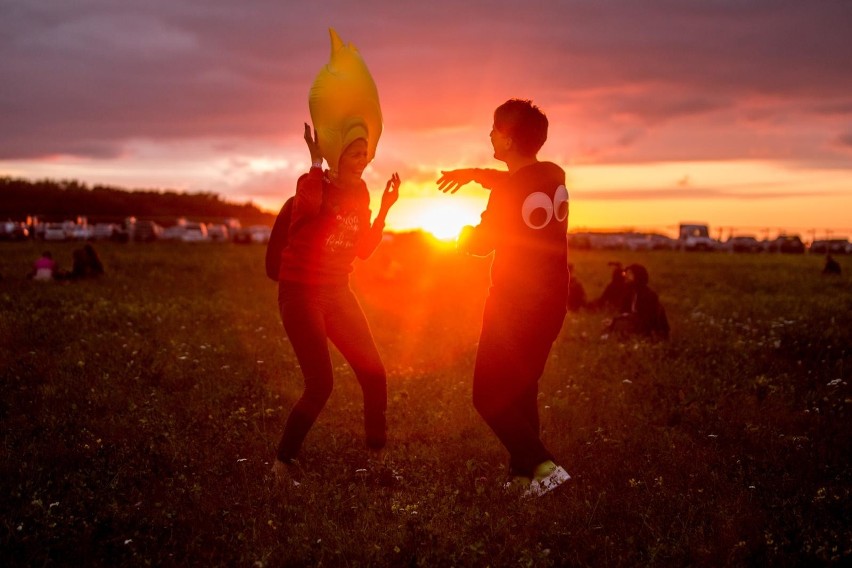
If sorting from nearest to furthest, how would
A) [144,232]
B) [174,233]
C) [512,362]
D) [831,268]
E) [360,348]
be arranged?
[512,362]
[360,348]
[831,268]
[144,232]
[174,233]

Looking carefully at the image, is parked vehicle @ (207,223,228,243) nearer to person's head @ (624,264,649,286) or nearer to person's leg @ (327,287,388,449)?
person's head @ (624,264,649,286)

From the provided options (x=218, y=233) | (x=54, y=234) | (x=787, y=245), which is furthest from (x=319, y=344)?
(x=787, y=245)

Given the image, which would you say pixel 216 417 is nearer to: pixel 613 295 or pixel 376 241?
pixel 376 241

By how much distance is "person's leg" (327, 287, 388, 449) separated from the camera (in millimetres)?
5645

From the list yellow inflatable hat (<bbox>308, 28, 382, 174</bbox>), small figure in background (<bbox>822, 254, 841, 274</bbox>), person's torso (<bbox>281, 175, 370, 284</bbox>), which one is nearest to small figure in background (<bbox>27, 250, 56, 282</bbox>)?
person's torso (<bbox>281, 175, 370, 284</bbox>)

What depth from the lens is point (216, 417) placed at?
7660 mm

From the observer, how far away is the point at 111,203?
99.6m

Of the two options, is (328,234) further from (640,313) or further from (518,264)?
(640,313)

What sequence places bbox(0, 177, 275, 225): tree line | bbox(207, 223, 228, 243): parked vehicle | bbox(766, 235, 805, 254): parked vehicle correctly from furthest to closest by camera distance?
bbox(0, 177, 275, 225): tree line < bbox(207, 223, 228, 243): parked vehicle < bbox(766, 235, 805, 254): parked vehicle

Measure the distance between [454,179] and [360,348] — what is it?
5.01 ft

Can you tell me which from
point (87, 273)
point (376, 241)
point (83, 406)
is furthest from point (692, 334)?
point (87, 273)

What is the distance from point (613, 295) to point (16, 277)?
53.7ft

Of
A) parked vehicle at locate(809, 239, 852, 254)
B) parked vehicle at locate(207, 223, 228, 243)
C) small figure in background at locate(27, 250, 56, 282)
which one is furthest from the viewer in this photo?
parked vehicle at locate(809, 239, 852, 254)

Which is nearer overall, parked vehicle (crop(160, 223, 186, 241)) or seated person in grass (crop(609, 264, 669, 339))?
seated person in grass (crop(609, 264, 669, 339))
